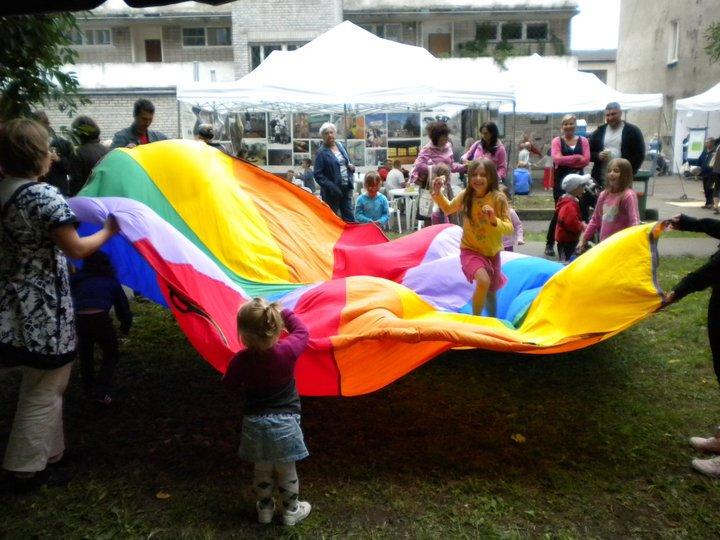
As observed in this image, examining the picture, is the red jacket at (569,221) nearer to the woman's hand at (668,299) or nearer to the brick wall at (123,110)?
the woman's hand at (668,299)

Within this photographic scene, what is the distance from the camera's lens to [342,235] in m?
5.50

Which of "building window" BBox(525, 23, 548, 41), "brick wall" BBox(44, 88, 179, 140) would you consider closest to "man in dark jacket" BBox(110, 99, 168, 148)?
"brick wall" BBox(44, 88, 179, 140)

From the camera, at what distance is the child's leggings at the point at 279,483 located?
265 cm

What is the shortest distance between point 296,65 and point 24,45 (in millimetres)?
6295

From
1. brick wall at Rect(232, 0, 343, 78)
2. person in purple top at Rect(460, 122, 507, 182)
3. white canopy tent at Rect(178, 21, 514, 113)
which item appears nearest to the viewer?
person in purple top at Rect(460, 122, 507, 182)

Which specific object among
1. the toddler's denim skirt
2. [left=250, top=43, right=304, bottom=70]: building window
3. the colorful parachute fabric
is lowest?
the toddler's denim skirt

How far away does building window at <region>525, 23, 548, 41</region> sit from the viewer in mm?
24312

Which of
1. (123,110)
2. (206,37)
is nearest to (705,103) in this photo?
(123,110)

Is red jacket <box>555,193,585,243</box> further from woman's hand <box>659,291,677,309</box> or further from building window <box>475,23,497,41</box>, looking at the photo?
building window <box>475,23,497,41</box>

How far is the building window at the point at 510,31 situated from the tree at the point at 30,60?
22617 mm

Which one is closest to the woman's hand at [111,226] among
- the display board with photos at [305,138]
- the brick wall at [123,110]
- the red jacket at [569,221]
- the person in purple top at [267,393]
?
the person in purple top at [267,393]

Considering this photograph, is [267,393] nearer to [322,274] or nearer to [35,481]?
[35,481]

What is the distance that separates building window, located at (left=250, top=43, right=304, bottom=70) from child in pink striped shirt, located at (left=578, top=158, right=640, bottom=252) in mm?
18225

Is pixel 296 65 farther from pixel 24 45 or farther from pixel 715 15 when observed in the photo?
pixel 715 15
